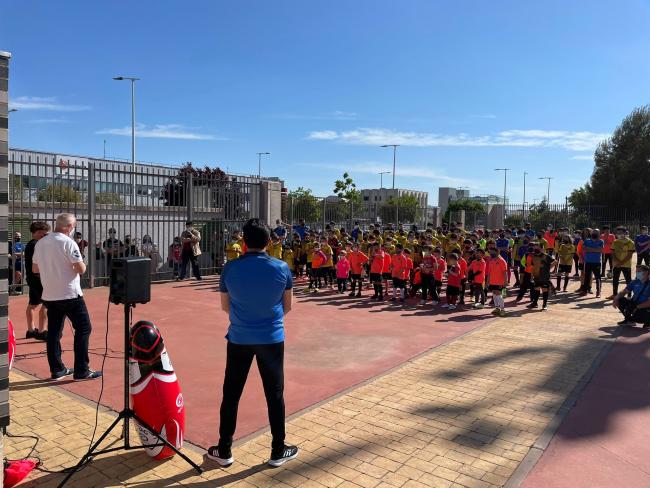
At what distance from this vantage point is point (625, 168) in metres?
37.0

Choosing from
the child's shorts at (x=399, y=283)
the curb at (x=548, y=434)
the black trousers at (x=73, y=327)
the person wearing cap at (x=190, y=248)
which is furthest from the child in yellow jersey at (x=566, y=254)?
the black trousers at (x=73, y=327)

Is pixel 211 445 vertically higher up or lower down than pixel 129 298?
lower down

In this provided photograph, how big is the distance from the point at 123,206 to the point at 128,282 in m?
11.3

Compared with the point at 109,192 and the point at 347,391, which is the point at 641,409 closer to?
the point at 347,391

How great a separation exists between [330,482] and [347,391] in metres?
2.16

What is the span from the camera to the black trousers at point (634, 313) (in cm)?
1011

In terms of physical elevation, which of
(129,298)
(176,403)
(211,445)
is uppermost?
(129,298)

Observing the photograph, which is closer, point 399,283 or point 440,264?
point 440,264

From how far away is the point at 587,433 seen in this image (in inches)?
204

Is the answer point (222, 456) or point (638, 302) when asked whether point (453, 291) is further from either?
point (222, 456)

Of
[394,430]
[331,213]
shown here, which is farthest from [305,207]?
[394,430]

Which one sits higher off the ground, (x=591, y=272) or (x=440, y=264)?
(x=440, y=264)

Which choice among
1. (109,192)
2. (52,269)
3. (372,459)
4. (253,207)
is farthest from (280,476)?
(253,207)

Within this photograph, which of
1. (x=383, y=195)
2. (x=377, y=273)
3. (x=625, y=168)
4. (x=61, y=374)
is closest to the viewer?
(x=61, y=374)
